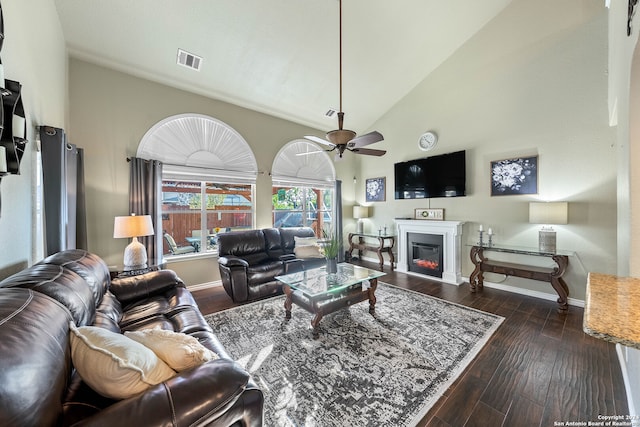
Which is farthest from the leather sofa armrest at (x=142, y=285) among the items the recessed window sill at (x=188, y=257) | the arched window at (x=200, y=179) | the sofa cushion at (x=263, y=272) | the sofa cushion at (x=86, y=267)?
the arched window at (x=200, y=179)

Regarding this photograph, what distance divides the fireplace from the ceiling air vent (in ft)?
15.5

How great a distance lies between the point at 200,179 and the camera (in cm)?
404

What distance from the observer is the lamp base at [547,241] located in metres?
3.30

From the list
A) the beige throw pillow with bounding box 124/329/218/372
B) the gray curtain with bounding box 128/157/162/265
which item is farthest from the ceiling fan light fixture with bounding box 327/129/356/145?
the gray curtain with bounding box 128/157/162/265

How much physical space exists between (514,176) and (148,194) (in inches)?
220

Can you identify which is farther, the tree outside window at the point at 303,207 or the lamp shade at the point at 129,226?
the tree outside window at the point at 303,207

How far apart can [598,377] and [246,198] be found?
191 inches

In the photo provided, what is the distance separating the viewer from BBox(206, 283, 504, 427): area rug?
1.63m

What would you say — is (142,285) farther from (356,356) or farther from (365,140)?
(365,140)

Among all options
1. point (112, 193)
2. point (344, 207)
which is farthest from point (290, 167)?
point (112, 193)

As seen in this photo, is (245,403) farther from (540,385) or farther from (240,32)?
(240,32)

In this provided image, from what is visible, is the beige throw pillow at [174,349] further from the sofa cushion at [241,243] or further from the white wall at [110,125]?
the white wall at [110,125]

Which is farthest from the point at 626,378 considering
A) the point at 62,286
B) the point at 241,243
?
the point at 241,243

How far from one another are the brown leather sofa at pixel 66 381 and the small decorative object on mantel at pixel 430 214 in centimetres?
438
